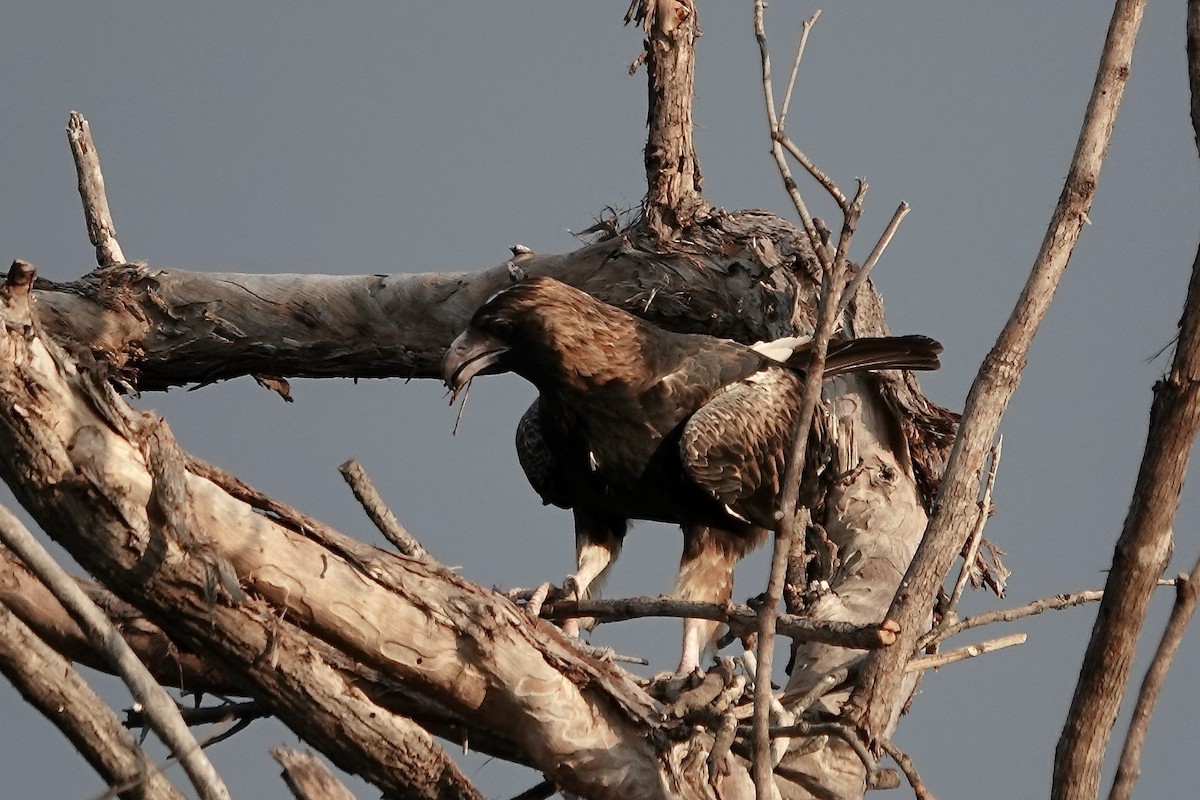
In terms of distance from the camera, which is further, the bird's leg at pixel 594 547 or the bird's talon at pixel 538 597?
the bird's leg at pixel 594 547

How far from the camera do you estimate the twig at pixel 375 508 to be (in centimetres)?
554

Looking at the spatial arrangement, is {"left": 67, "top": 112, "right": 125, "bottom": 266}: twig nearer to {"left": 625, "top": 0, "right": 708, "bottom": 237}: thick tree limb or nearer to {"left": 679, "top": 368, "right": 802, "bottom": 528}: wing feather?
{"left": 625, "top": 0, "right": 708, "bottom": 237}: thick tree limb

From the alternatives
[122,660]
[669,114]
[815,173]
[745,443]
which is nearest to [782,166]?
[815,173]

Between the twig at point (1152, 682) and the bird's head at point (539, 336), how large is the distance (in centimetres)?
324

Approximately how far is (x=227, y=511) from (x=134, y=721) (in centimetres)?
127

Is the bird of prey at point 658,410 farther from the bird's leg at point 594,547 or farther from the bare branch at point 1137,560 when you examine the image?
the bare branch at point 1137,560

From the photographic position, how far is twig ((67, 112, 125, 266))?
277 inches

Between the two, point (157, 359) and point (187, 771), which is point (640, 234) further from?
point (187, 771)

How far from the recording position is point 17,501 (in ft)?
10.4

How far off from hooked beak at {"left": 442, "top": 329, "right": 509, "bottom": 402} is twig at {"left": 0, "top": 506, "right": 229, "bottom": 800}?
2953mm

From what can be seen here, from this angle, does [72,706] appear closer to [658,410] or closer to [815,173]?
[815,173]

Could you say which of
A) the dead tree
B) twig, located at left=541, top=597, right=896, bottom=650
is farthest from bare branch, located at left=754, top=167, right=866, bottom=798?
twig, located at left=541, top=597, right=896, bottom=650

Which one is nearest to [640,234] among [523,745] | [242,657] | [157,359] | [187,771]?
[157,359]

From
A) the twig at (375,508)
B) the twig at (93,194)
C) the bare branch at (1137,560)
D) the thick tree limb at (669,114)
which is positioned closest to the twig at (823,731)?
the bare branch at (1137,560)
